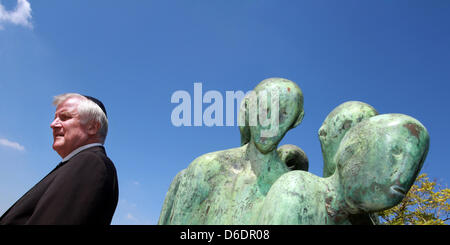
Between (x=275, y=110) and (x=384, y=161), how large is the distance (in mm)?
1073

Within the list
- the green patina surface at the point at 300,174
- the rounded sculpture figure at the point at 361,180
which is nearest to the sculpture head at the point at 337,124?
the green patina surface at the point at 300,174

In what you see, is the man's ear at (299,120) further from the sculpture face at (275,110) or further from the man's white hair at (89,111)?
the man's white hair at (89,111)

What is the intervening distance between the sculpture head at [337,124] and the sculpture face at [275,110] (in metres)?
0.38

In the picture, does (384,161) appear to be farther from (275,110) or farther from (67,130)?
(67,130)

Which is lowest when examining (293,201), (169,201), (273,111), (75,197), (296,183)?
(75,197)

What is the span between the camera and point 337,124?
343 cm

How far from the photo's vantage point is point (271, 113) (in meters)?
3.23

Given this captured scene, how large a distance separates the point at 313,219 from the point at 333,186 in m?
0.31

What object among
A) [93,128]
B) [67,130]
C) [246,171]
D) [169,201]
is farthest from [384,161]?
[169,201]

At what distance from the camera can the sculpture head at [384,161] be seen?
Answer: 2.40 metres

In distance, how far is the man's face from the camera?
2.09 metres

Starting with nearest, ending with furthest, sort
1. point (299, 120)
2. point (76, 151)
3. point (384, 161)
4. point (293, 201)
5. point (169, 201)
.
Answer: point (76, 151) → point (384, 161) → point (293, 201) → point (299, 120) → point (169, 201)
